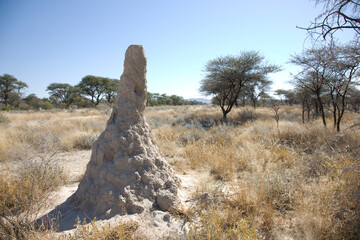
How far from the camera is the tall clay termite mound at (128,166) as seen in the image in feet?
7.69

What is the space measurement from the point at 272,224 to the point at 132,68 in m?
2.98

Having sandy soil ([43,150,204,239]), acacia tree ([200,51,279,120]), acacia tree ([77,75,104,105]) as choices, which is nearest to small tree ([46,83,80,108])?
acacia tree ([77,75,104,105])

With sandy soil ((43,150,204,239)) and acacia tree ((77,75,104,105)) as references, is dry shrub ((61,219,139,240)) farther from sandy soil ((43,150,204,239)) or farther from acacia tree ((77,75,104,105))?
acacia tree ((77,75,104,105))

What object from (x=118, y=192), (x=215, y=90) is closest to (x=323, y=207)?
(x=118, y=192)

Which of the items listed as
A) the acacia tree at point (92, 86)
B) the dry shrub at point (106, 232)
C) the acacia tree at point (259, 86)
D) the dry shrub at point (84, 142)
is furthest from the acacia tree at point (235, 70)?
the acacia tree at point (92, 86)

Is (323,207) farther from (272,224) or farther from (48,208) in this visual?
(48,208)

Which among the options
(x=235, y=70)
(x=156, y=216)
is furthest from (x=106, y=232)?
(x=235, y=70)

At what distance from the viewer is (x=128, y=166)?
2.54m

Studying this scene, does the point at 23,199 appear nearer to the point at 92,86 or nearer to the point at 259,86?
the point at 259,86

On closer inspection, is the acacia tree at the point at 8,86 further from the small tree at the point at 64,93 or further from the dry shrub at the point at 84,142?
the dry shrub at the point at 84,142

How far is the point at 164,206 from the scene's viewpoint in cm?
242

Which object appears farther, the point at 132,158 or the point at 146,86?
the point at 146,86

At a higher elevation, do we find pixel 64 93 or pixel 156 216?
pixel 64 93

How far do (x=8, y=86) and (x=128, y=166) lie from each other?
34.8 metres
